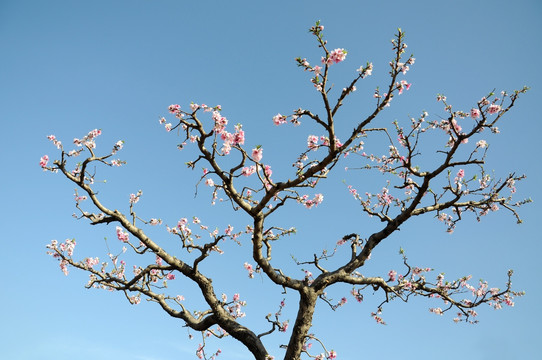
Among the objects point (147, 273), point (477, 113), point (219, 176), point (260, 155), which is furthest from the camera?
point (147, 273)

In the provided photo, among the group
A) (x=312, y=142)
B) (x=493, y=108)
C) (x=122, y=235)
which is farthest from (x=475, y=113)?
(x=122, y=235)

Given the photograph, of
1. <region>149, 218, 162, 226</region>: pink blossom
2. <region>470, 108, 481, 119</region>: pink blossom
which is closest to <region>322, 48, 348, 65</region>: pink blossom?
<region>470, 108, 481, 119</region>: pink blossom

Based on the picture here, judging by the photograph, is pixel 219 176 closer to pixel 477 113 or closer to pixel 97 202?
pixel 97 202

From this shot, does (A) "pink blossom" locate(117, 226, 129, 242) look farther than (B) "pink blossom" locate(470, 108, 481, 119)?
Yes

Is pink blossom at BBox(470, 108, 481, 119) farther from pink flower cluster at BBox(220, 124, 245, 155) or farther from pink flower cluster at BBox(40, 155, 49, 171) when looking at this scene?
pink flower cluster at BBox(40, 155, 49, 171)

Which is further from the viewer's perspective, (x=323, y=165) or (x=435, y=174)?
(x=435, y=174)

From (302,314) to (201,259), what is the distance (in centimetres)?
284

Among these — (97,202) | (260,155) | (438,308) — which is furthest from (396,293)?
Answer: (97,202)

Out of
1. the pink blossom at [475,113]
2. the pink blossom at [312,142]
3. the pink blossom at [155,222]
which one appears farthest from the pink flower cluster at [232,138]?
the pink blossom at [475,113]

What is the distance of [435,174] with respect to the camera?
9.66 m

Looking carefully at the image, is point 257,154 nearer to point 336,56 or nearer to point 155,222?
point 336,56

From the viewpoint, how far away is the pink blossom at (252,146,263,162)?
797 cm

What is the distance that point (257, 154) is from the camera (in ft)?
26.3

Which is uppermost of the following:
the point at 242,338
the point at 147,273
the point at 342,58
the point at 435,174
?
the point at 435,174
